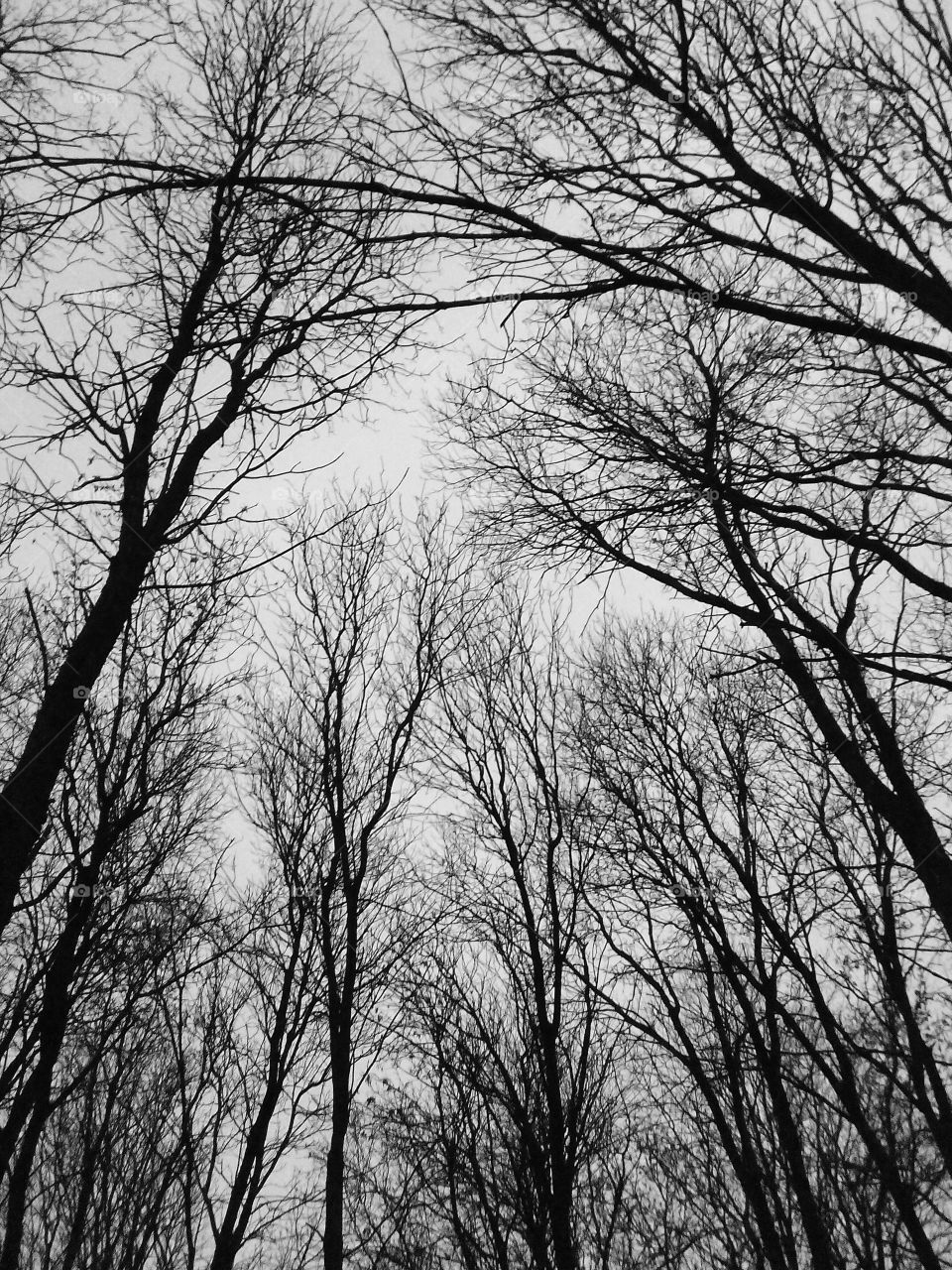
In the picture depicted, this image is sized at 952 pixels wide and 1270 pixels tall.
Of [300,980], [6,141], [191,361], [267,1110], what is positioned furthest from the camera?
[300,980]

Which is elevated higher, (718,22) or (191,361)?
(718,22)

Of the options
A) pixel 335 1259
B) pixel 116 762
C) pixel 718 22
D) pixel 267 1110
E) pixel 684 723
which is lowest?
pixel 335 1259

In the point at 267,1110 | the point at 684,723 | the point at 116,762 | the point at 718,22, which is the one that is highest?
the point at 684,723

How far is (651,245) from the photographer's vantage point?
351cm

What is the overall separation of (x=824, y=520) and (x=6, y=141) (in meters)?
3.79

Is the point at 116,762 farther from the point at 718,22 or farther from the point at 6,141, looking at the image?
the point at 718,22

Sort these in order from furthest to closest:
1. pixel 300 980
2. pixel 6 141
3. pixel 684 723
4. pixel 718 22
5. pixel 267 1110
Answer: pixel 684 723 < pixel 300 980 < pixel 267 1110 < pixel 718 22 < pixel 6 141

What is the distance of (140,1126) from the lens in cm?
1351

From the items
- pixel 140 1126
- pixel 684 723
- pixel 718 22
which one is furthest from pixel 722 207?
pixel 140 1126

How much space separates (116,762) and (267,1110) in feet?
13.5

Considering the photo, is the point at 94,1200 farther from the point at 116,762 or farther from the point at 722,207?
the point at 722,207

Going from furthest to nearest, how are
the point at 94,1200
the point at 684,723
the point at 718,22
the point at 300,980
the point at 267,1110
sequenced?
1. the point at 94,1200
2. the point at 684,723
3. the point at 300,980
4. the point at 267,1110
5. the point at 718,22

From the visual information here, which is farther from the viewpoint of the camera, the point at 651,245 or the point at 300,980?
the point at 300,980

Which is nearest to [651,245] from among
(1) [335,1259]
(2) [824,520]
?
(2) [824,520]
